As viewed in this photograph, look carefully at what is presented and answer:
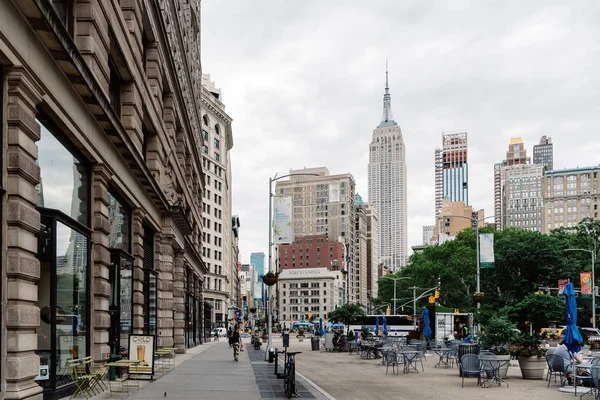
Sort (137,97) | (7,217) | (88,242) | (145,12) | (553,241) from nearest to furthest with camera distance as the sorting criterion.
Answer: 1. (7,217)
2. (88,242)
3. (137,97)
4. (145,12)
5. (553,241)

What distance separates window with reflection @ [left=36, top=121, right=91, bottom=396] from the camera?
14539 mm

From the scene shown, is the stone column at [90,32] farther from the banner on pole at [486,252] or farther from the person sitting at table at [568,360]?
the banner on pole at [486,252]

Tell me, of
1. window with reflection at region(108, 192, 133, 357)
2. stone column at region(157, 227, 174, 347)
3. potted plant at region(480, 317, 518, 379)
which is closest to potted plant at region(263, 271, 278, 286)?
window with reflection at region(108, 192, 133, 357)

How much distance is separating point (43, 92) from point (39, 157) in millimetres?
1569

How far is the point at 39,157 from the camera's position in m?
14.5

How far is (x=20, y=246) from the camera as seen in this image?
12289 mm

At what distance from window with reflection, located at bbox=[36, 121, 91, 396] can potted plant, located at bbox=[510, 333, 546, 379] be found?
14.9 metres

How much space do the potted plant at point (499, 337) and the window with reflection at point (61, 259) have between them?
45.3ft

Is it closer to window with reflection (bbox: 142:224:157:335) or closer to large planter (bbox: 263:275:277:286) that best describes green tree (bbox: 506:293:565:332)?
large planter (bbox: 263:275:277:286)

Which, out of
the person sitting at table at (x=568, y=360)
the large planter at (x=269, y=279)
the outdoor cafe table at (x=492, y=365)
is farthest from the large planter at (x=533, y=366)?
the large planter at (x=269, y=279)

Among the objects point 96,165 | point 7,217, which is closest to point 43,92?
point 7,217

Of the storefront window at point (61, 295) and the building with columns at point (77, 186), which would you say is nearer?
the building with columns at point (77, 186)

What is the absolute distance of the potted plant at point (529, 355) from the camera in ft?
79.2

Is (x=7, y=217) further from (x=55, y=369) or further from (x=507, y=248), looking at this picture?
(x=507, y=248)
